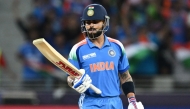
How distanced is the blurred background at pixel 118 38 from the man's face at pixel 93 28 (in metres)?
4.15

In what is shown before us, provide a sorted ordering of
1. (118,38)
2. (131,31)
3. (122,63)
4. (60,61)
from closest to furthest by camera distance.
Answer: (60,61), (122,63), (118,38), (131,31)

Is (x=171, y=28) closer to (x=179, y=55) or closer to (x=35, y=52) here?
(x=179, y=55)

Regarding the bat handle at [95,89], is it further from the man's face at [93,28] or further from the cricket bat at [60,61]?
the man's face at [93,28]

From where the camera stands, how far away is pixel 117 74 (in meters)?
6.46

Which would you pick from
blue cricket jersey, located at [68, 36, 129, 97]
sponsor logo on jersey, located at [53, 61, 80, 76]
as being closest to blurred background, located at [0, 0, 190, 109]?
blue cricket jersey, located at [68, 36, 129, 97]

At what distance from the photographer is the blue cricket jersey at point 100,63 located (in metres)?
6.29

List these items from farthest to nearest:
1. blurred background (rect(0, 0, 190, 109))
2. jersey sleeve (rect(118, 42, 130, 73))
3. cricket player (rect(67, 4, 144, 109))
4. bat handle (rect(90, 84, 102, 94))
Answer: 1. blurred background (rect(0, 0, 190, 109))
2. jersey sleeve (rect(118, 42, 130, 73))
3. cricket player (rect(67, 4, 144, 109))
4. bat handle (rect(90, 84, 102, 94))

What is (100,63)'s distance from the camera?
20.7 feet

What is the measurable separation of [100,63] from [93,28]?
0.37 m

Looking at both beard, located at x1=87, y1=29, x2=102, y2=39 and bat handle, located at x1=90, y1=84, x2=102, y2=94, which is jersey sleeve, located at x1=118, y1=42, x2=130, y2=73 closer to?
beard, located at x1=87, y1=29, x2=102, y2=39

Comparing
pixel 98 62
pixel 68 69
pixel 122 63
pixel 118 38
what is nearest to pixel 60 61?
pixel 68 69

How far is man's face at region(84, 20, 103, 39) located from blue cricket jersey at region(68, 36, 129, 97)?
0.12m

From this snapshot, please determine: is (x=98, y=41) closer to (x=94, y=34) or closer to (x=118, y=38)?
(x=94, y=34)

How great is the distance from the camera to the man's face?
20.7 ft
